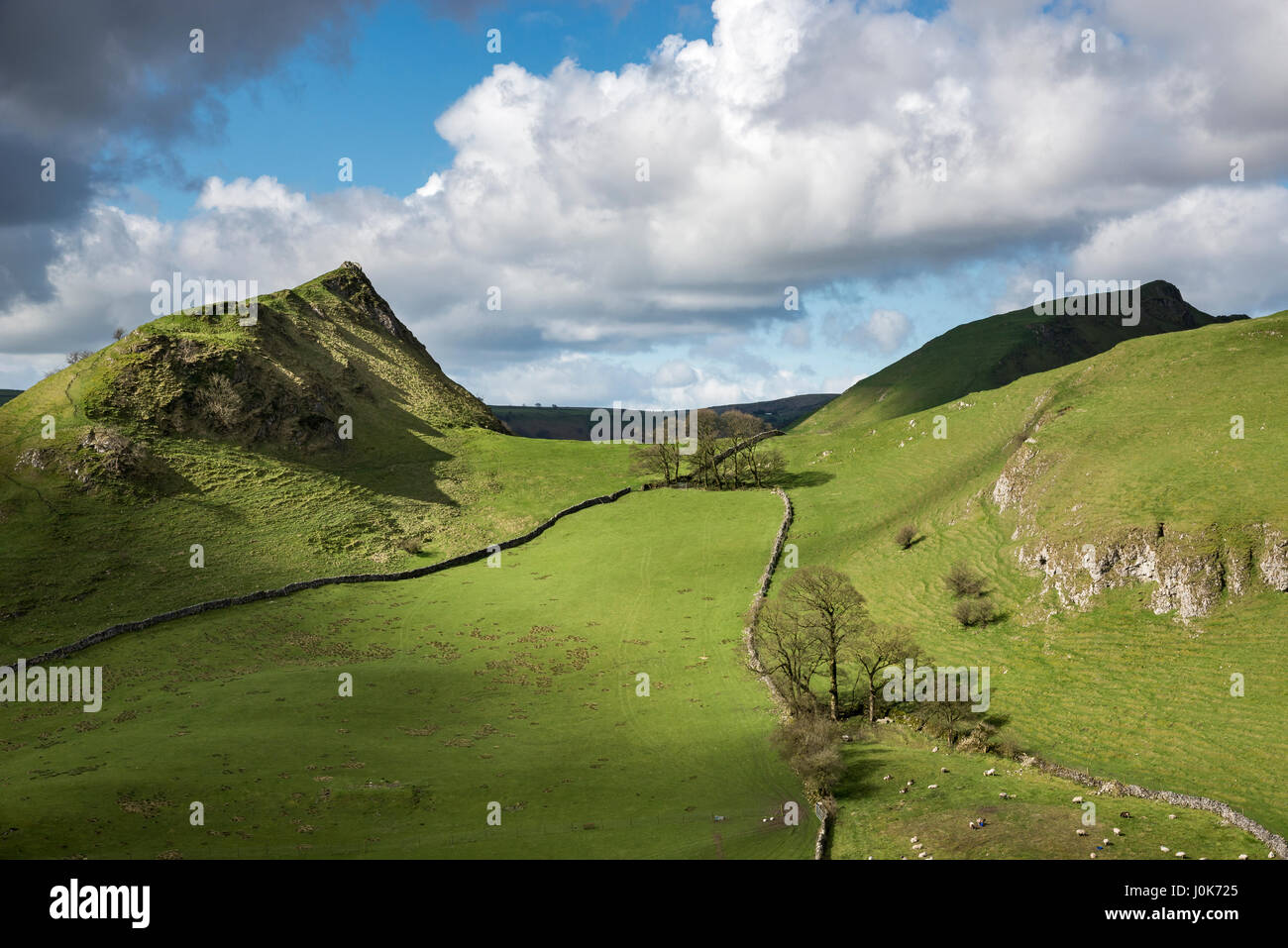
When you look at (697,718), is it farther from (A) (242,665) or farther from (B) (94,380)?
(B) (94,380)

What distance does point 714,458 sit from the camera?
106250mm

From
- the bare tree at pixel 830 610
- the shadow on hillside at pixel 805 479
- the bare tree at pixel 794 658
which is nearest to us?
the bare tree at pixel 794 658

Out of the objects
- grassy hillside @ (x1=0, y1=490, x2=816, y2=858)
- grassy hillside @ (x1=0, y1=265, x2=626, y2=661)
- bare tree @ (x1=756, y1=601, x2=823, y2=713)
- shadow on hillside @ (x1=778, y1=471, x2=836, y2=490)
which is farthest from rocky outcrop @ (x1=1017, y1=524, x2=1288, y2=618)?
grassy hillside @ (x1=0, y1=265, x2=626, y2=661)

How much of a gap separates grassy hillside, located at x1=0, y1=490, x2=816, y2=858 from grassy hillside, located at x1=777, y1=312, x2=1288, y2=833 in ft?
51.8

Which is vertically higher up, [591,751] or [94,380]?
[94,380]

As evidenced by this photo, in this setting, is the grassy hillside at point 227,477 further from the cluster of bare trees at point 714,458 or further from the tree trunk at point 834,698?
the tree trunk at point 834,698

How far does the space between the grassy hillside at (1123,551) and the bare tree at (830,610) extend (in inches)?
352

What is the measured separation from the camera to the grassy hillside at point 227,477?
251ft

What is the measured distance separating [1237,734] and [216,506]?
316 ft

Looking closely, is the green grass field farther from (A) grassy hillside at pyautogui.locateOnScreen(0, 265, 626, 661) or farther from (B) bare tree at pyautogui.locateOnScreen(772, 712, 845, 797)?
(A) grassy hillside at pyautogui.locateOnScreen(0, 265, 626, 661)

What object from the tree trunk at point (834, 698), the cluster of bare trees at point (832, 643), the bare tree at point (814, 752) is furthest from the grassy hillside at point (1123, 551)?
the bare tree at point (814, 752)

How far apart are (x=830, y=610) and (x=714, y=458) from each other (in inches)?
2187
